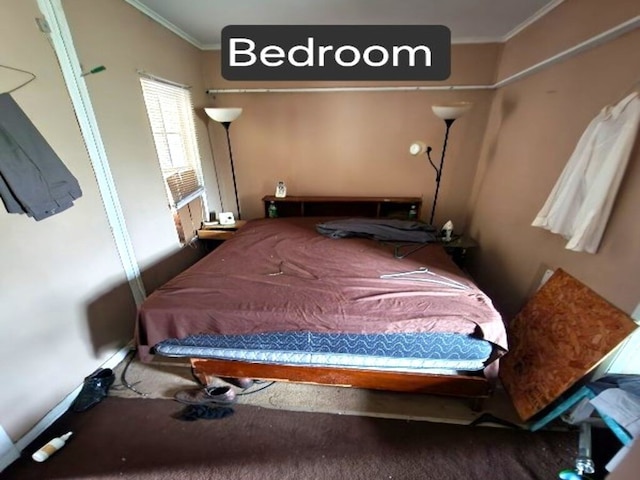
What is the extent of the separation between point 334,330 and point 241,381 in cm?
73

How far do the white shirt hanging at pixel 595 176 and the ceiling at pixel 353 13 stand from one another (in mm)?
1122

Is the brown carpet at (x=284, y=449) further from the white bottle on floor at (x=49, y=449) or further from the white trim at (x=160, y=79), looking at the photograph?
the white trim at (x=160, y=79)

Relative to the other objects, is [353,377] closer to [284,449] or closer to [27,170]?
[284,449]

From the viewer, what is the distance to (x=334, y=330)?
1288 mm

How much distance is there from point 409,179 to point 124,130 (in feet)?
8.51

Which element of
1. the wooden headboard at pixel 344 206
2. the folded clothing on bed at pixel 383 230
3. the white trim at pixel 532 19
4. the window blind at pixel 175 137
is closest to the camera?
the white trim at pixel 532 19

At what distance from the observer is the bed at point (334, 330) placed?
1276 mm

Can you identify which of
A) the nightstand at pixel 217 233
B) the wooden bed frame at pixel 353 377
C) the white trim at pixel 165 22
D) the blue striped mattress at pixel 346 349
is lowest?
the wooden bed frame at pixel 353 377

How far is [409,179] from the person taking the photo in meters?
2.95

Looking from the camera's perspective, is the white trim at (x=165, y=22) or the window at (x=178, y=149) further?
the window at (x=178, y=149)

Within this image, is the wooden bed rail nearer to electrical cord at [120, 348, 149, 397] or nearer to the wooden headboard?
electrical cord at [120, 348, 149, 397]

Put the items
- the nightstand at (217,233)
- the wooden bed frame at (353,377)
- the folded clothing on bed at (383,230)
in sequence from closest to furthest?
the wooden bed frame at (353,377), the folded clothing on bed at (383,230), the nightstand at (217,233)

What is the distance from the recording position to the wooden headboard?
2.84 metres

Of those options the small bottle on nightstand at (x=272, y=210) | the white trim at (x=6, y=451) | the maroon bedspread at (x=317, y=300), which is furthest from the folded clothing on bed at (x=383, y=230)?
the white trim at (x=6, y=451)
